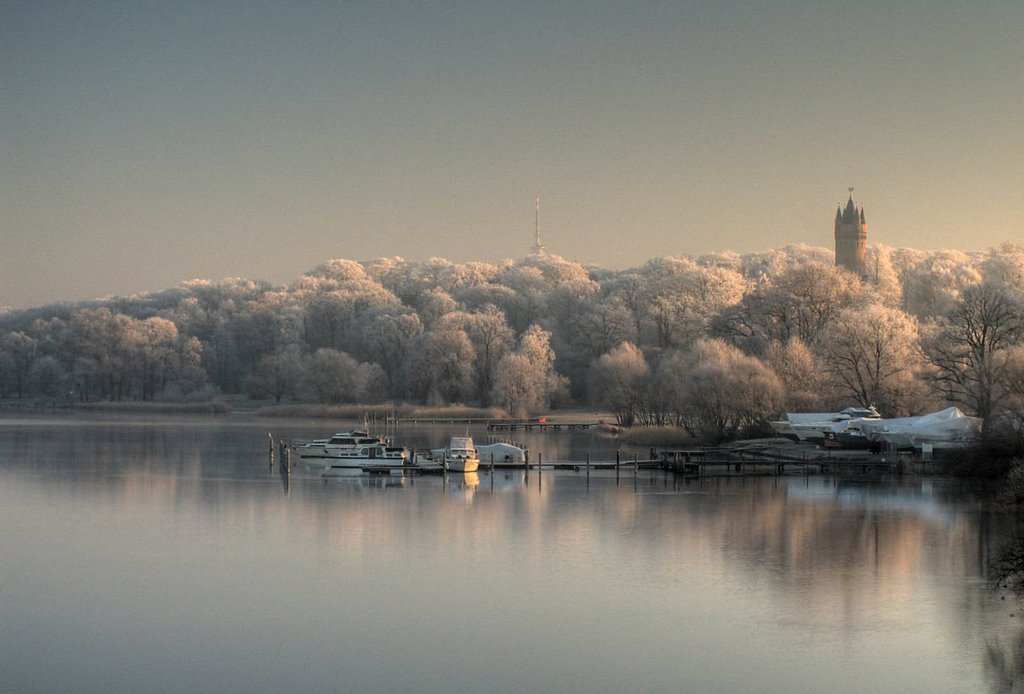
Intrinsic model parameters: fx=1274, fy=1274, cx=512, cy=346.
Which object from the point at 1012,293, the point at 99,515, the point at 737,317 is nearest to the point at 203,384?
the point at 737,317

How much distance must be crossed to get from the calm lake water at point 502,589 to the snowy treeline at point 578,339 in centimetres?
1456

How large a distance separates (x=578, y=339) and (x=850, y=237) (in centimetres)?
4367

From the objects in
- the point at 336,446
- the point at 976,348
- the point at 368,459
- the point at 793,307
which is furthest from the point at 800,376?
the point at 336,446

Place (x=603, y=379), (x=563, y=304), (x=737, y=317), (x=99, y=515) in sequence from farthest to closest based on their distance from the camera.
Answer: (x=563, y=304) → (x=603, y=379) → (x=737, y=317) → (x=99, y=515)

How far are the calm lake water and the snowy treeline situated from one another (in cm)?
1456

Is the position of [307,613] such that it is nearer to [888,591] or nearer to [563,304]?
[888,591]

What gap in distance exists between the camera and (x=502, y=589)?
23453mm

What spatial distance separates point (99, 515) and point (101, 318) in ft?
262

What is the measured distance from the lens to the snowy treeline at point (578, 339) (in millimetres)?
54906

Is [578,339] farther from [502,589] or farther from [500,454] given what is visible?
[502,589]

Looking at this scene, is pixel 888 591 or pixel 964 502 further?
pixel 964 502

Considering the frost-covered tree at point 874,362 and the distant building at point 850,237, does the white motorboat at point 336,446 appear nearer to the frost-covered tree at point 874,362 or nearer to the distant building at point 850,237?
the frost-covered tree at point 874,362

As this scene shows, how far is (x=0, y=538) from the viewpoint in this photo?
29.5 metres

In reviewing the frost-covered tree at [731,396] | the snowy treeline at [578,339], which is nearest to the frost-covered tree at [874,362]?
the snowy treeline at [578,339]
